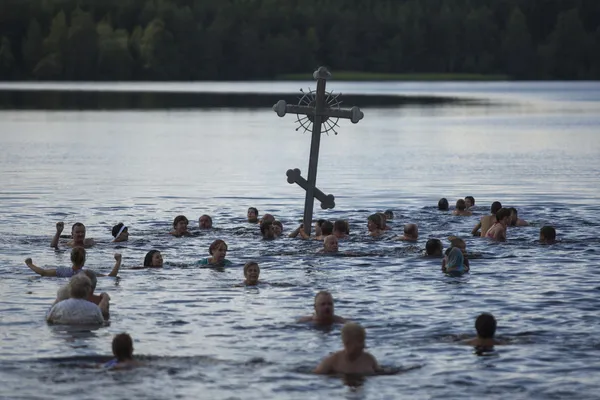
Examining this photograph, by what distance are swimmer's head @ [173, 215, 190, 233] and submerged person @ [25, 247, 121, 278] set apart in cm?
668

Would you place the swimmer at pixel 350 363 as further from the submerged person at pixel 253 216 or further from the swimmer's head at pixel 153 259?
the submerged person at pixel 253 216

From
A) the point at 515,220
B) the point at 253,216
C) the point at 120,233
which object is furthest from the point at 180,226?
the point at 515,220

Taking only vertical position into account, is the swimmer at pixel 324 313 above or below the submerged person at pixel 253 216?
below

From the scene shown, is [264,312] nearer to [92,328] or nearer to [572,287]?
[92,328]

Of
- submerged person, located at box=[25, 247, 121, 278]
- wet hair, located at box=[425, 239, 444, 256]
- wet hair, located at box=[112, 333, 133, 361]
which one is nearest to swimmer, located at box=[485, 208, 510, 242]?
wet hair, located at box=[425, 239, 444, 256]

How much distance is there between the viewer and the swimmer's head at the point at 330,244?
3030cm

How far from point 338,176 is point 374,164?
26.7ft

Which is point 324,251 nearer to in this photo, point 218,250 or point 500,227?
point 218,250

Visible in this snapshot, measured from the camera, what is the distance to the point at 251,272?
25.7 meters

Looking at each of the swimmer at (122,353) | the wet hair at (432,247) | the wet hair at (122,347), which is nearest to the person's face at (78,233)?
the wet hair at (432,247)

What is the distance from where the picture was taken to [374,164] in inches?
2657

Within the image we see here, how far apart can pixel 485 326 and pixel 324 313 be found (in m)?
2.97

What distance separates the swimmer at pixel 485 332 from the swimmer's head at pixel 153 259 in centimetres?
969

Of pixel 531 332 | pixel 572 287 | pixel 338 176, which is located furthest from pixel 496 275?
pixel 338 176
